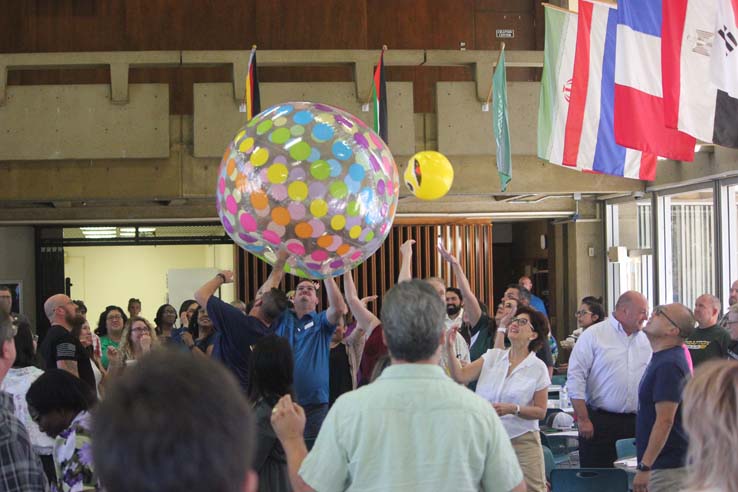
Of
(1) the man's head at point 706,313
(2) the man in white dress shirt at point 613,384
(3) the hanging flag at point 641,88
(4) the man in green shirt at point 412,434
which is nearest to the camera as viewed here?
(4) the man in green shirt at point 412,434

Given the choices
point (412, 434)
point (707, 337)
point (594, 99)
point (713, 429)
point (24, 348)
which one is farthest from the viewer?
point (594, 99)

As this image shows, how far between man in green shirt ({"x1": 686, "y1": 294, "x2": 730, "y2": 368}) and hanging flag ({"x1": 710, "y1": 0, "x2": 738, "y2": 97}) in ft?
6.45

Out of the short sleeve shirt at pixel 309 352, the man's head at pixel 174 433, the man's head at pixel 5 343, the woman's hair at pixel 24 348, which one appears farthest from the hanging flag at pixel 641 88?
the man's head at pixel 174 433

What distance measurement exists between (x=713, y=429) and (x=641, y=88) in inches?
215

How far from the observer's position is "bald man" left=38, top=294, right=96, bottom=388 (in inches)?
239

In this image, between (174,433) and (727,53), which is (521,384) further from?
(174,433)

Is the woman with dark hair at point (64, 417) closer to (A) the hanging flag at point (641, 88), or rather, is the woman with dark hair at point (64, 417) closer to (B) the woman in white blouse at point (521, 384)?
(B) the woman in white blouse at point (521, 384)

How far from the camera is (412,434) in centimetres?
236

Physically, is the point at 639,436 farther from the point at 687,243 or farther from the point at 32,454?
the point at 687,243

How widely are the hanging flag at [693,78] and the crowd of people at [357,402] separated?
1198 mm

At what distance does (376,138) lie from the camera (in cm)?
455

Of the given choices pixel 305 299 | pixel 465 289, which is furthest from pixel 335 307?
pixel 465 289

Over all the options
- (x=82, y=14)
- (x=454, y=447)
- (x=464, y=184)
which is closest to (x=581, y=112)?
(x=464, y=184)

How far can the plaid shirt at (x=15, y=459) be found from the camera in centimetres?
240
